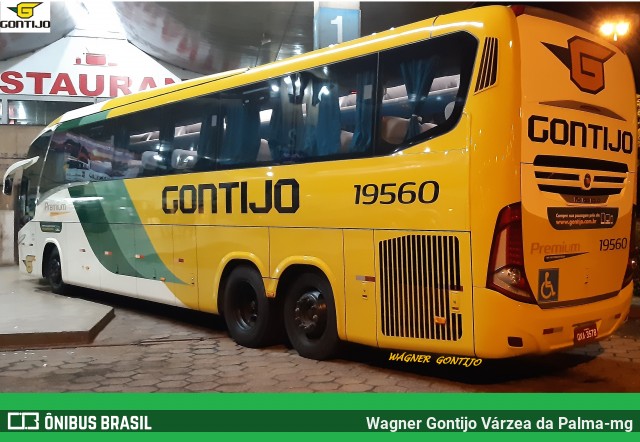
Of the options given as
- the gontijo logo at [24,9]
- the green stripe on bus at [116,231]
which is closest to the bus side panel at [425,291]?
the green stripe on bus at [116,231]

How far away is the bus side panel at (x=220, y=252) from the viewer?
7.05 metres

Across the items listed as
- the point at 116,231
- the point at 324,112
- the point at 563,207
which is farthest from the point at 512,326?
the point at 116,231

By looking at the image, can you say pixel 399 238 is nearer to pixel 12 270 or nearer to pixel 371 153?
pixel 371 153

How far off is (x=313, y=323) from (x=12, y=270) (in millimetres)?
12446

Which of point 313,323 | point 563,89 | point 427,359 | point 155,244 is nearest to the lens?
point 563,89

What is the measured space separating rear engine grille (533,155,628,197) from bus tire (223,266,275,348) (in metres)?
3.33

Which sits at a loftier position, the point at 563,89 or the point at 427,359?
the point at 563,89

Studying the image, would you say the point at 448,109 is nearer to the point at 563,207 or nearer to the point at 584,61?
the point at 563,207

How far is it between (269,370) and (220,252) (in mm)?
1877

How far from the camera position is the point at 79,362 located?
673 centimetres

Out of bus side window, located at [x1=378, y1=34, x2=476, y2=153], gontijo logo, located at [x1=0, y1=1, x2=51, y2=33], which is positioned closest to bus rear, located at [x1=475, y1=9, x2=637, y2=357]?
bus side window, located at [x1=378, y1=34, x2=476, y2=153]

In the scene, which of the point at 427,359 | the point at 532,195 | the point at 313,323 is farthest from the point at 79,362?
the point at 532,195

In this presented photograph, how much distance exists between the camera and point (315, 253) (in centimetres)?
637

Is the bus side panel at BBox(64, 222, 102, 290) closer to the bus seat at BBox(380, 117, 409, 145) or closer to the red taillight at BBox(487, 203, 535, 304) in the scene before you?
the bus seat at BBox(380, 117, 409, 145)
